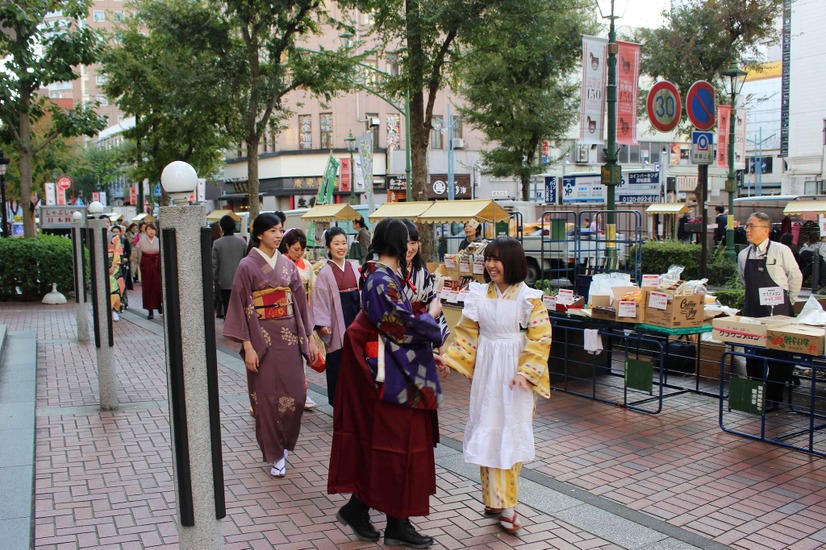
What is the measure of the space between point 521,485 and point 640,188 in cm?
2806

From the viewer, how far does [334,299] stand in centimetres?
647

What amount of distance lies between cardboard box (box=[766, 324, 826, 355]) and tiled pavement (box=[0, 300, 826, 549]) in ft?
2.84

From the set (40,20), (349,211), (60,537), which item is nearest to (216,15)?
(40,20)

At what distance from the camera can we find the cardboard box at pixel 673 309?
688cm

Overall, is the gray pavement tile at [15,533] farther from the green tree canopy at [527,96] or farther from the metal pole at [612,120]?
the green tree canopy at [527,96]

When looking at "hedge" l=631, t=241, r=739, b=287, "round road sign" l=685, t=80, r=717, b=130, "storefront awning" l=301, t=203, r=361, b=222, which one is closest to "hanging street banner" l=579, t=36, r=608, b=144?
"round road sign" l=685, t=80, r=717, b=130

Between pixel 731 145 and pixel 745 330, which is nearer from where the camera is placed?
pixel 745 330

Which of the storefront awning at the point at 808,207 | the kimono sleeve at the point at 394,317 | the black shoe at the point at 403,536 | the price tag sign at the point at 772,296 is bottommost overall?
the black shoe at the point at 403,536

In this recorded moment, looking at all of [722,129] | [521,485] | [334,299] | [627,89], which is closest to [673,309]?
[521,485]

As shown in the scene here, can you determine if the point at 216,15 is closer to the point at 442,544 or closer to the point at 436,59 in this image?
the point at 436,59

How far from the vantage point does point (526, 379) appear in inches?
175

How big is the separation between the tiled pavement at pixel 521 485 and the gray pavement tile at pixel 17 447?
0.14 meters

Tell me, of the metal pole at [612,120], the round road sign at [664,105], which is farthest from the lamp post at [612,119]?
the round road sign at [664,105]

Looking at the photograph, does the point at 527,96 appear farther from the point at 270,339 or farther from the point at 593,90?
the point at 270,339
